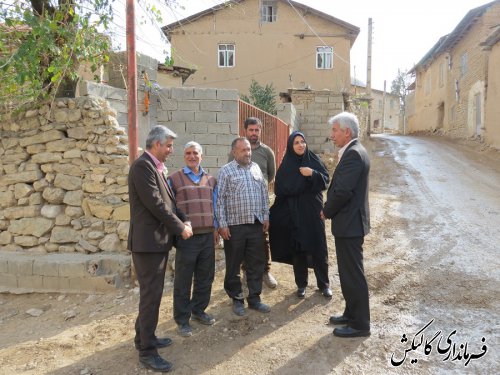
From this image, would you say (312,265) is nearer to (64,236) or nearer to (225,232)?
(225,232)

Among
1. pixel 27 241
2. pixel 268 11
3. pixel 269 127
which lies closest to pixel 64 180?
pixel 27 241

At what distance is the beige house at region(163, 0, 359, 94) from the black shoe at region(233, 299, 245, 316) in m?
19.0

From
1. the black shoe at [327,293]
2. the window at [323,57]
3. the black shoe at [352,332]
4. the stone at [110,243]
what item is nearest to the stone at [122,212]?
the stone at [110,243]

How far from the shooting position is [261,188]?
4023 millimetres

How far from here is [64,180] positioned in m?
5.22

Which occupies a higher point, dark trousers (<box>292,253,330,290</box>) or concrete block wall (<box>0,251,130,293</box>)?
dark trousers (<box>292,253,330,290</box>)

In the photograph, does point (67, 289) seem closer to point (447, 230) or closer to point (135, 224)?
point (135, 224)

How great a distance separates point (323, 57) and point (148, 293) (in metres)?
20.8

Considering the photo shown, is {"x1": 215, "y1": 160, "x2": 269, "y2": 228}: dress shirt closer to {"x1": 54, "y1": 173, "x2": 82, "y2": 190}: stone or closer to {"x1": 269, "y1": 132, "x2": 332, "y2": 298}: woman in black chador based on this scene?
{"x1": 269, "y1": 132, "x2": 332, "y2": 298}: woman in black chador

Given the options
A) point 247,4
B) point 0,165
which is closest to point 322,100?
point 0,165

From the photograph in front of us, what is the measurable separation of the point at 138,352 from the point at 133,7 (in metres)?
3.57

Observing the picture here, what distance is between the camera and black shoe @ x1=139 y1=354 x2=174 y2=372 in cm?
302

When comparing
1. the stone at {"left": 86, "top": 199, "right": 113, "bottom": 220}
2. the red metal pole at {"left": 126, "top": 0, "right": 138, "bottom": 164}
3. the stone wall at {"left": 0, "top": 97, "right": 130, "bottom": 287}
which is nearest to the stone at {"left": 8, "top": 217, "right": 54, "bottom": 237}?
the stone wall at {"left": 0, "top": 97, "right": 130, "bottom": 287}

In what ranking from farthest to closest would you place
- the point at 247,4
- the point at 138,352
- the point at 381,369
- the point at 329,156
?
1. the point at 247,4
2. the point at 329,156
3. the point at 138,352
4. the point at 381,369
